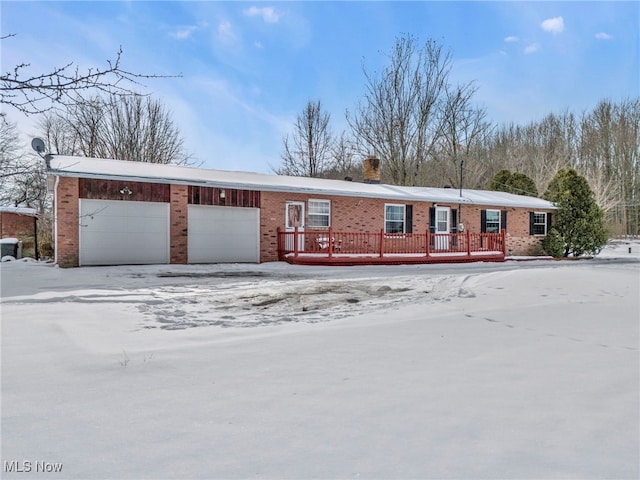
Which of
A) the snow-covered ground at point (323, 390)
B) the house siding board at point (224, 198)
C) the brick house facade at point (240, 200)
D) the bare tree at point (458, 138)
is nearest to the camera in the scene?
the snow-covered ground at point (323, 390)

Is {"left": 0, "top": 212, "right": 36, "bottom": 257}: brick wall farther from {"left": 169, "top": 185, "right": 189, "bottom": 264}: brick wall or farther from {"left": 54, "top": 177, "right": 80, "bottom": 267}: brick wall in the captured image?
{"left": 169, "top": 185, "right": 189, "bottom": 264}: brick wall

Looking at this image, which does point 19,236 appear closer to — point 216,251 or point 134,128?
point 216,251

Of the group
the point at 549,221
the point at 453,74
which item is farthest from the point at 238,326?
the point at 453,74

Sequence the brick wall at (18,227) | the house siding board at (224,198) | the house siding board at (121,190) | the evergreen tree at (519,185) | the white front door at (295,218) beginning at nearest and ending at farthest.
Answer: the house siding board at (121,190) < the house siding board at (224,198) < the white front door at (295,218) < the brick wall at (18,227) < the evergreen tree at (519,185)

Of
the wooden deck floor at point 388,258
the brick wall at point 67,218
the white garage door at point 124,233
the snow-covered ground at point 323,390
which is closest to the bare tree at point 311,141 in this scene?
the wooden deck floor at point 388,258

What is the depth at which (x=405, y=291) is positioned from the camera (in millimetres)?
7852

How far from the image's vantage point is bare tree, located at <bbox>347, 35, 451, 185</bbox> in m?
30.0

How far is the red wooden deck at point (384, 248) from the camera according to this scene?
560 inches

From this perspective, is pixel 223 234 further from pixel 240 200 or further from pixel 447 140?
pixel 447 140

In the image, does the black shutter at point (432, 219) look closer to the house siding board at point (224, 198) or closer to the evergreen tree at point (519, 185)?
the house siding board at point (224, 198)

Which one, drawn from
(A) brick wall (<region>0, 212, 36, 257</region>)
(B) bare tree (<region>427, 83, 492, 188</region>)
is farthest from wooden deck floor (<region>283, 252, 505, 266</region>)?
(B) bare tree (<region>427, 83, 492, 188</region>)

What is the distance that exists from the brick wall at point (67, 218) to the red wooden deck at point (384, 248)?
21.5 ft

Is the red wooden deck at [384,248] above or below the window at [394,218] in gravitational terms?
below

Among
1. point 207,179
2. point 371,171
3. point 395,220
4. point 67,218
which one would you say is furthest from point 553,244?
point 67,218
